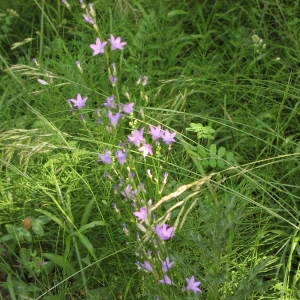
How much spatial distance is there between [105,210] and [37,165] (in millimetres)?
328

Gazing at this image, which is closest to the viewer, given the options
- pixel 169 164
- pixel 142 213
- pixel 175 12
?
pixel 142 213

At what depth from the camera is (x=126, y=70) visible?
265cm

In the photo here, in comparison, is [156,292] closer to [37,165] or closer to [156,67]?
[37,165]

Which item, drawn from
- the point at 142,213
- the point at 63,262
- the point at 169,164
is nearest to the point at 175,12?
the point at 169,164

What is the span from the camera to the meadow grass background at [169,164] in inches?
72.3

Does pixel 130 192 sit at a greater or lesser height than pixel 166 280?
greater

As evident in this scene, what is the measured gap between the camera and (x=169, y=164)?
2133mm

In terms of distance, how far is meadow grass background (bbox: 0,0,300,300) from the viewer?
184 centimetres

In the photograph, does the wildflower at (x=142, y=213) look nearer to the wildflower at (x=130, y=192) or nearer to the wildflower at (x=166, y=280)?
the wildflower at (x=130, y=192)

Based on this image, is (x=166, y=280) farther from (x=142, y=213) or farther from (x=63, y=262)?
(x=63, y=262)

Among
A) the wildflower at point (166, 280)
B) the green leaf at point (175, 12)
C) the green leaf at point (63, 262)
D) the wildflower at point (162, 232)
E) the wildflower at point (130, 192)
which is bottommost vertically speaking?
the green leaf at point (63, 262)

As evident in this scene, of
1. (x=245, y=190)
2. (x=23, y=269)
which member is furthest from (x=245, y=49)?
(x=23, y=269)

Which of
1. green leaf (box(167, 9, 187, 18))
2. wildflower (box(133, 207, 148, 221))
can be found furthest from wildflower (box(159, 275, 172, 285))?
green leaf (box(167, 9, 187, 18))

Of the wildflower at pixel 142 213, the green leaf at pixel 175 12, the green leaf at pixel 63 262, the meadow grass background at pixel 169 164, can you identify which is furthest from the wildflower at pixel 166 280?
the green leaf at pixel 175 12
